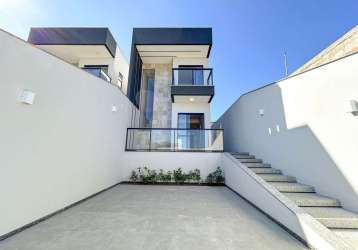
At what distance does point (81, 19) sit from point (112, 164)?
728 cm

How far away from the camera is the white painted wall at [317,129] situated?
2.83m

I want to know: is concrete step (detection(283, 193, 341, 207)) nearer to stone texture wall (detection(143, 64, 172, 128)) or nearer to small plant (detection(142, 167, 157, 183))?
small plant (detection(142, 167, 157, 183))

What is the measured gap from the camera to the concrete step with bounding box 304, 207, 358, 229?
7.76ft

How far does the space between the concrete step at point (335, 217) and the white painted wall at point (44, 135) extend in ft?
15.3

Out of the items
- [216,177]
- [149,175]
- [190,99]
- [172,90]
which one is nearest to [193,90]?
[190,99]

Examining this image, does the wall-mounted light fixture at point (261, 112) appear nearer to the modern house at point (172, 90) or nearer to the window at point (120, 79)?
the modern house at point (172, 90)

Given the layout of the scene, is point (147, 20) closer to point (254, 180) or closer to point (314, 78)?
point (314, 78)

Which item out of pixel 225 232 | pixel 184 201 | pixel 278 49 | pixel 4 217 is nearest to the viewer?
pixel 4 217

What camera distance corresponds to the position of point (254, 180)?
12.7 ft

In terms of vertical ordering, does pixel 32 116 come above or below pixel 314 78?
below

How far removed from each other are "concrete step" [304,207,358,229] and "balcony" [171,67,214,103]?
600cm

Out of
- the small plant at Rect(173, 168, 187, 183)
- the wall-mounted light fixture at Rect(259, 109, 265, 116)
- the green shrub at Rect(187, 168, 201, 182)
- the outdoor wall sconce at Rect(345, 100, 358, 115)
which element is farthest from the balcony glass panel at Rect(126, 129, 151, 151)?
the outdoor wall sconce at Rect(345, 100, 358, 115)

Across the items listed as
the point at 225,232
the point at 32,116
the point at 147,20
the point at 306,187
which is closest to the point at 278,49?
the point at 147,20

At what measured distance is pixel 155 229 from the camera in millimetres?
2629
